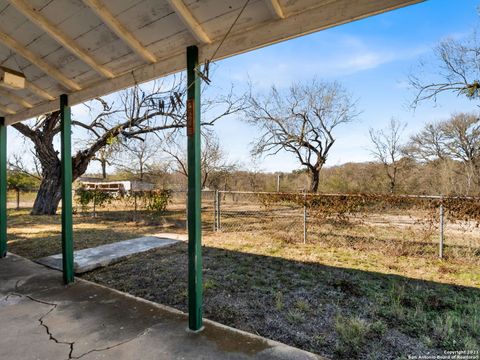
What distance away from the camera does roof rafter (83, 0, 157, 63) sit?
6.72 ft

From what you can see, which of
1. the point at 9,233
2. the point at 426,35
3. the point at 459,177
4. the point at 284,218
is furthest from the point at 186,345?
the point at 459,177

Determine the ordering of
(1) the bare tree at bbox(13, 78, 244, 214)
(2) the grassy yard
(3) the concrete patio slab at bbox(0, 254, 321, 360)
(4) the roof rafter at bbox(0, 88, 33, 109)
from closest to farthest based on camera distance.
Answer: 1. (3) the concrete patio slab at bbox(0, 254, 321, 360)
2. (2) the grassy yard
3. (4) the roof rafter at bbox(0, 88, 33, 109)
4. (1) the bare tree at bbox(13, 78, 244, 214)

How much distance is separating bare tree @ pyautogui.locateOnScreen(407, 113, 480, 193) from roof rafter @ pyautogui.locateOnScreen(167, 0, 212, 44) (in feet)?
59.2

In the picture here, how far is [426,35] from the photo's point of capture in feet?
35.7

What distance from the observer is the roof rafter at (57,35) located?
2.21 m

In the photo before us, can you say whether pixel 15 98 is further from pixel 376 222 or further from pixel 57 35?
pixel 376 222

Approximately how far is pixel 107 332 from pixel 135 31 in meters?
2.60

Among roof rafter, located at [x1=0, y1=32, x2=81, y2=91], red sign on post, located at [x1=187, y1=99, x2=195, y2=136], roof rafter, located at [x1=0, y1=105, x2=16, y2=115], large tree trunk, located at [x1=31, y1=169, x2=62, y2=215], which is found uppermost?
roof rafter, located at [x1=0, y1=32, x2=81, y2=91]

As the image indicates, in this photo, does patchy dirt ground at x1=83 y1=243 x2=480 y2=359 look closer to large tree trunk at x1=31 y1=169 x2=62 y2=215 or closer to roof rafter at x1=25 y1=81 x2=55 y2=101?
roof rafter at x1=25 y1=81 x2=55 y2=101

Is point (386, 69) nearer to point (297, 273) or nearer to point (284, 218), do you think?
point (284, 218)

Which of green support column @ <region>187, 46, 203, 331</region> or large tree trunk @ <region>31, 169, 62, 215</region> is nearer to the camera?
green support column @ <region>187, 46, 203, 331</region>

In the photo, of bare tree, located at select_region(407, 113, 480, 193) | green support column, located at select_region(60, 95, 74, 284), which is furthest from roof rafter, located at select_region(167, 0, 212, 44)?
bare tree, located at select_region(407, 113, 480, 193)

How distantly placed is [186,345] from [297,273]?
2457 millimetres

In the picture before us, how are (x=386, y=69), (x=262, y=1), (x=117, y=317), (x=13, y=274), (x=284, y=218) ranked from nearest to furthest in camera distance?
(x=262, y=1) → (x=117, y=317) → (x=13, y=274) → (x=284, y=218) → (x=386, y=69)
